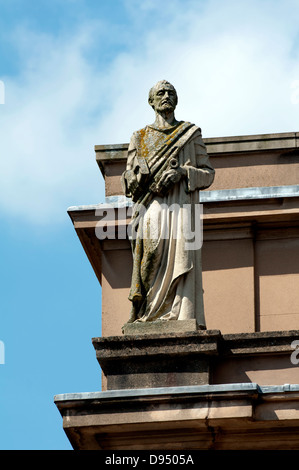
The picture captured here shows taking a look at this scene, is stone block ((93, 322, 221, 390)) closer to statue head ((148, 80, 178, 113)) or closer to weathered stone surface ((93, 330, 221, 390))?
weathered stone surface ((93, 330, 221, 390))

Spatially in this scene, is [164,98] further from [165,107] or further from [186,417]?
[186,417]

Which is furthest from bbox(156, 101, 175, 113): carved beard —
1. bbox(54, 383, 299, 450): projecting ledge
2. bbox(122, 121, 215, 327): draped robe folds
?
bbox(54, 383, 299, 450): projecting ledge

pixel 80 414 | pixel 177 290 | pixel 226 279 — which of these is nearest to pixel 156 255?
pixel 177 290

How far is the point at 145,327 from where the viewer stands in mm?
23828

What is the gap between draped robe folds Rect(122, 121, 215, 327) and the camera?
2400 cm

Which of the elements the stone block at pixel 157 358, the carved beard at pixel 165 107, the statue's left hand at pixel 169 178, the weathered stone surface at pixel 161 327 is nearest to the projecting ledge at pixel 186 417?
the stone block at pixel 157 358

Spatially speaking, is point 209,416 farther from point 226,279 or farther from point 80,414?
point 226,279

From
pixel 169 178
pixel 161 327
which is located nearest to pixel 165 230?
pixel 169 178

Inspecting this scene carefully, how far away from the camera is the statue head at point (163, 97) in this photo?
82.2 ft

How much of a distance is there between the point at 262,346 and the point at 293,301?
393cm

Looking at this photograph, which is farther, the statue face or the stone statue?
the statue face

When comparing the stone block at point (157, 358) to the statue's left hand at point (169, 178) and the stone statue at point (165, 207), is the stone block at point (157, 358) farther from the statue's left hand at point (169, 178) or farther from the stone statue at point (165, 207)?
the statue's left hand at point (169, 178)

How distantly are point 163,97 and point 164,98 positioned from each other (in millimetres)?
24

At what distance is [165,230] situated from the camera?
79.7 feet
